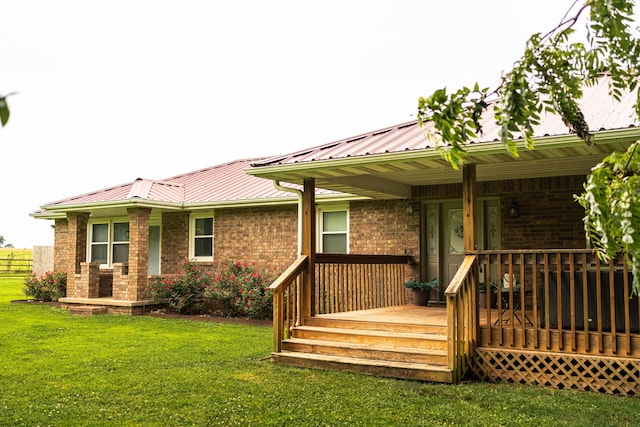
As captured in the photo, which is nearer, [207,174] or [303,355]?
[303,355]

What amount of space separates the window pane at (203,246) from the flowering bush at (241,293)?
1140mm

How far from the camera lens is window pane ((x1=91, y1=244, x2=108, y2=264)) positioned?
18.4m

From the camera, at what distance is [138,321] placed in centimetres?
1398

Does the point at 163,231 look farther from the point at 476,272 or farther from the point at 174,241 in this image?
the point at 476,272

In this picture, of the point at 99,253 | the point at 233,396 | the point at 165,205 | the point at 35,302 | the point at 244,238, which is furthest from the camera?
the point at 35,302

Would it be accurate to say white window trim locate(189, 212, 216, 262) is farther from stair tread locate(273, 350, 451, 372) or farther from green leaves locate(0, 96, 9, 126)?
green leaves locate(0, 96, 9, 126)

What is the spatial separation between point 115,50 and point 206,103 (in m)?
16.5

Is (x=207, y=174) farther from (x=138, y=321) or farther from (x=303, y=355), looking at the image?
(x=303, y=355)

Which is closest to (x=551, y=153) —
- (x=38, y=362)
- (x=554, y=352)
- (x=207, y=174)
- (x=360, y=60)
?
(x=554, y=352)

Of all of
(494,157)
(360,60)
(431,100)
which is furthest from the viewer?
(360,60)

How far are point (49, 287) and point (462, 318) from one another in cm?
1555

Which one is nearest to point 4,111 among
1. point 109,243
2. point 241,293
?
point 241,293

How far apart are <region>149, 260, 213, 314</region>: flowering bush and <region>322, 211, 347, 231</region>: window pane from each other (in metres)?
3.38

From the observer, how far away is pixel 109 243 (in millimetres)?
18312
